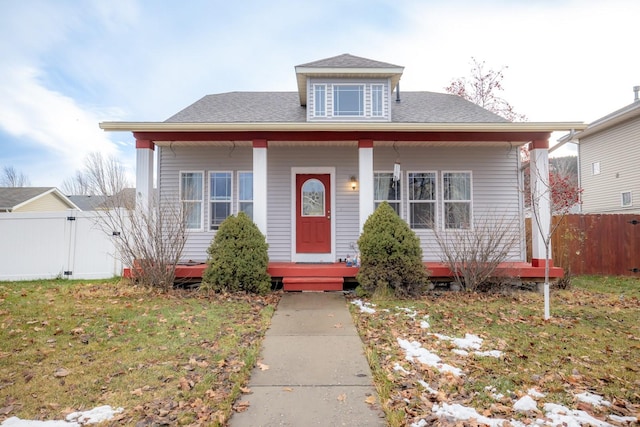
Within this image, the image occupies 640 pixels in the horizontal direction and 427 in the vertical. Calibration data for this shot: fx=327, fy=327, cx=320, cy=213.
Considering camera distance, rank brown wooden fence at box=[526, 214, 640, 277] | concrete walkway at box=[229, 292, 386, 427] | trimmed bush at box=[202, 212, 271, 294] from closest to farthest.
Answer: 1. concrete walkway at box=[229, 292, 386, 427]
2. trimmed bush at box=[202, 212, 271, 294]
3. brown wooden fence at box=[526, 214, 640, 277]

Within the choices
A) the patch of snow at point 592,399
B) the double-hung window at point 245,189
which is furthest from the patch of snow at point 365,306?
the double-hung window at point 245,189

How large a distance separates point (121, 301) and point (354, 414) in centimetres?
485

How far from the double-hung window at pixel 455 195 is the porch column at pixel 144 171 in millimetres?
7015

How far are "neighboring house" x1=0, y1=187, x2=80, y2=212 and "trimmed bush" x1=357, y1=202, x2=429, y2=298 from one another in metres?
21.4

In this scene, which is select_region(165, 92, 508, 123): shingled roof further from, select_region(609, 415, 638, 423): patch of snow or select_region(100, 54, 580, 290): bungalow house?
select_region(609, 415, 638, 423): patch of snow

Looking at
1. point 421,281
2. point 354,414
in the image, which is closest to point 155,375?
point 354,414

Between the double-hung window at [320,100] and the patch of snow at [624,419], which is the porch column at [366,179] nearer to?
the double-hung window at [320,100]

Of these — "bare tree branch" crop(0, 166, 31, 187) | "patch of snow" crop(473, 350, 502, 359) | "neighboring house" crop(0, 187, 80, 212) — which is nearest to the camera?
"patch of snow" crop(473, 350, 502, 359)

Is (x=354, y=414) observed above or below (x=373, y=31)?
below

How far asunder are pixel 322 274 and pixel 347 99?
473 cm

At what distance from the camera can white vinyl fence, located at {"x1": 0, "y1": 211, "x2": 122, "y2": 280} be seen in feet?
27.1

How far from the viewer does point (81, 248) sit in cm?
831

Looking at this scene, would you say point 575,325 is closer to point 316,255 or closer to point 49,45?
point 316,255

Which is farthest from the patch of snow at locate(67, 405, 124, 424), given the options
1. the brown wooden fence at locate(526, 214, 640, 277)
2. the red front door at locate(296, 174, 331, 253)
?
the brown wooden fence at locate(526, 214, 640, 277)
